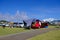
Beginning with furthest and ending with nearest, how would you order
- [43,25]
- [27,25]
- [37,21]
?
[43,25] < [37,21] < [27,25]

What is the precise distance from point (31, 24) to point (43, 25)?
13.1 meters

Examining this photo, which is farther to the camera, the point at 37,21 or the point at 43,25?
the point at 43,25

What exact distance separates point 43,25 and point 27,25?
14.1 metres

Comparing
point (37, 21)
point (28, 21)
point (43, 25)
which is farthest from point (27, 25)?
point (43, 25)

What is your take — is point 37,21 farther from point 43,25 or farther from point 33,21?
point 43,25

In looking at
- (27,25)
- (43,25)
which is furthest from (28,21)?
(43,25)

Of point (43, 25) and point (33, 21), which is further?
point (43, 25)

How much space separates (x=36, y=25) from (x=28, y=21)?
371cm

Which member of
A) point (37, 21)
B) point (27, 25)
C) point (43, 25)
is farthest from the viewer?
point (43, 25)

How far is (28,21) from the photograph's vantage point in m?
58.3

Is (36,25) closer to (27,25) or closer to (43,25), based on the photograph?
(27,25)

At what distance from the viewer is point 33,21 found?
60.0m

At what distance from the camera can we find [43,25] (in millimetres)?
70250

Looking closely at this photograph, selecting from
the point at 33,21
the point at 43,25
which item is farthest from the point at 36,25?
the point at 43,25
